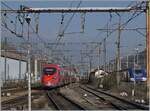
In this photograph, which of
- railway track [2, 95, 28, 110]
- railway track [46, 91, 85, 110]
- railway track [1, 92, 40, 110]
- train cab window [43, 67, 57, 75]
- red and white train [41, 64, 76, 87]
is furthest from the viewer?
train cab window [43, 67, 57, 75]

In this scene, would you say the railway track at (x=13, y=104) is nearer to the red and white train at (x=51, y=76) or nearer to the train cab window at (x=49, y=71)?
the red and white train at (x=51, y=76)

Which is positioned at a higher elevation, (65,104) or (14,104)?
(14,104)

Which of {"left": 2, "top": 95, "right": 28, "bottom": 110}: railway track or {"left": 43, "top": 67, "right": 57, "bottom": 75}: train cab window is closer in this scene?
{"left": 2, "top": 95, "right": 28, "bottom": 110}: railway track

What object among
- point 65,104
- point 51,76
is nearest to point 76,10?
point 65,104

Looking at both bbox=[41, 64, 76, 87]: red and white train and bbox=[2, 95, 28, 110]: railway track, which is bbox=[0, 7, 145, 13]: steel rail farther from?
bbox=[41, 64, 76, 87]: red and white train

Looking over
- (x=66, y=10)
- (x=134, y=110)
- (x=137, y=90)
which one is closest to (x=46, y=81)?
(x=137, y=90)

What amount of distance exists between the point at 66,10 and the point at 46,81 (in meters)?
27.6

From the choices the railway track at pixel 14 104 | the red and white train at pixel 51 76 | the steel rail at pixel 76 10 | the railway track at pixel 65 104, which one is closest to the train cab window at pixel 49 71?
A: the red and white train at pixel 51 76

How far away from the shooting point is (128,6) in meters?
29.5

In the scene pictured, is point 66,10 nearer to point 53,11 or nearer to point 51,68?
point 53,11

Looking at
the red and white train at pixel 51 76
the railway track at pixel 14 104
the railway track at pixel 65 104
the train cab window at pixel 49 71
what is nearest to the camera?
the railway track at pixel 14 104

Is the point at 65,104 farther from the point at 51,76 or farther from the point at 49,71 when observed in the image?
the point at 49,71

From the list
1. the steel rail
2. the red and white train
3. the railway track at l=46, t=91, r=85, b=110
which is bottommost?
the railway track at l=46, t=91, r=85, b=110

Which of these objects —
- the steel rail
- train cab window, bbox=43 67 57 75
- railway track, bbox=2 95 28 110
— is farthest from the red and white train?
the steel rail
